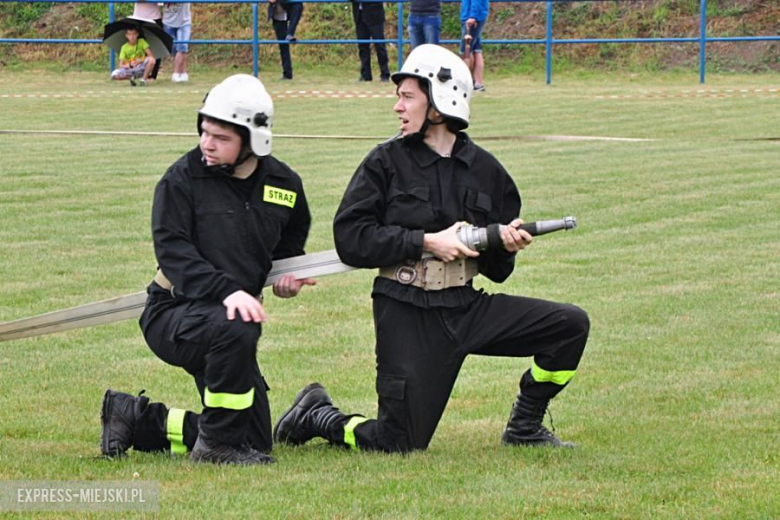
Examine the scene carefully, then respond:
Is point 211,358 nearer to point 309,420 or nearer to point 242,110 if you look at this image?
point 309,420

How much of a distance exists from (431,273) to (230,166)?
2.79ft

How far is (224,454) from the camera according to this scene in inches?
202

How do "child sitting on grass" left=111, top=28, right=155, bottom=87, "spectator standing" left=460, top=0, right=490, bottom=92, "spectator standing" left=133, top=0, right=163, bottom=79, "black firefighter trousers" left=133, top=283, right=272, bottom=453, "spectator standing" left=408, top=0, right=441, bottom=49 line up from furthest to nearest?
1. "spectator standing" left=133, top=0, right=163, bottom=79
2. "child sitting on grass" left=111, top=28, right=155, bottom=87
3. "spectator standing" left=460, top=0, right=490, bottom=92
4. "spectator standing" left=408, top=0, right=441, bottom=49
5. "black firefighter trousers" left=133, top=283, right=272, bottom=453

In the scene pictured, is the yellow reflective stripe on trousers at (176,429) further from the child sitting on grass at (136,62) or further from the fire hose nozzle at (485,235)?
the child sitting on grass at (136,62)

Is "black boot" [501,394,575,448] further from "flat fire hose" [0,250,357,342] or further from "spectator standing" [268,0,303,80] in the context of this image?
"spectator standing" [268,0,303,80]

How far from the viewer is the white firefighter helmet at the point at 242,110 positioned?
5215 millimetres

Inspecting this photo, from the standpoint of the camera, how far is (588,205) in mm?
12125

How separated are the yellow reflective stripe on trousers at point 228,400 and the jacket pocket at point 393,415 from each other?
0.57 meters

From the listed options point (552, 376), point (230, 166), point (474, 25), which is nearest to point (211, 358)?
point (230, 166)

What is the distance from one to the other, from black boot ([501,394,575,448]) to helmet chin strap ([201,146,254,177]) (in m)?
1.41

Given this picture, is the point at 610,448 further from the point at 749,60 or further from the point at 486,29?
the point at 486,29

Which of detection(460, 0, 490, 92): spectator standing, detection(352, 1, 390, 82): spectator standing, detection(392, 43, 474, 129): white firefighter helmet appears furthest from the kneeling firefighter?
detection(352, 1, 390, 82): spectator standing

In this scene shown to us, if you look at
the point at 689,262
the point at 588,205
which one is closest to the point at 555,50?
the point at 588,205

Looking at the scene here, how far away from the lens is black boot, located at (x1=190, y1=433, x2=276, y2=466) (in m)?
5.10
